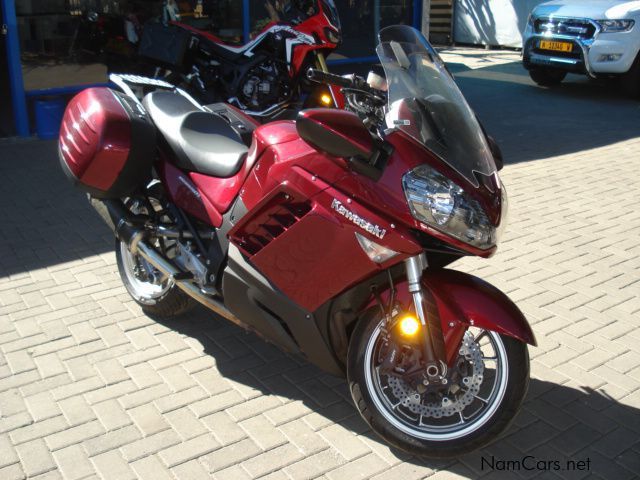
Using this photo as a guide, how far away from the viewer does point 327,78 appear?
124 inches

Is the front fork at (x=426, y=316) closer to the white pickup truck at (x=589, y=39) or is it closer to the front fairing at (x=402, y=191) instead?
the front fairing at (x=402, y=191)

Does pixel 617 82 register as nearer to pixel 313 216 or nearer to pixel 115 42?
pixel 115 42

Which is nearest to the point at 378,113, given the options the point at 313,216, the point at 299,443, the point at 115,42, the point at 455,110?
the point at 455,110

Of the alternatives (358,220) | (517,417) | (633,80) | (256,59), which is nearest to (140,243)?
(358,220)

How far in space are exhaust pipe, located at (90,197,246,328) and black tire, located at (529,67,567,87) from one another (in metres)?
10.1

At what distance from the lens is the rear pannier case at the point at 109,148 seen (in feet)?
12.6

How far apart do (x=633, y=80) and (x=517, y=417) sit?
9.52 meters

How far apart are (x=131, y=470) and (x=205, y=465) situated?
11.6 inches

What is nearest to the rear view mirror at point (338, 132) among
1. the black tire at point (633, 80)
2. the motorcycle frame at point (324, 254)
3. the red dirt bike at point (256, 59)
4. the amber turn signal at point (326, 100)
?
the motorcycle frame at point (324, 254)

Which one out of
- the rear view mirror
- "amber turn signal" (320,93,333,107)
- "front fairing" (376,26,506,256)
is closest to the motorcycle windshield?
"front fairing" (376,26,506,256)

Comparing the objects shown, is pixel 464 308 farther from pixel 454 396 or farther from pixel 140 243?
pixel 140 243

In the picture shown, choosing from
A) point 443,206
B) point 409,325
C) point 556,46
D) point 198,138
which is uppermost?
point 443,206

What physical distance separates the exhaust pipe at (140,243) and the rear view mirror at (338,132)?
107 cm
